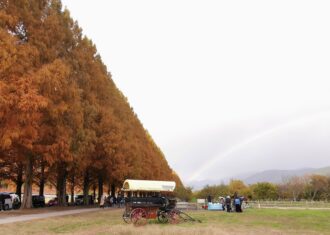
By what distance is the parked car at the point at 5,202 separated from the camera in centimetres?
3343

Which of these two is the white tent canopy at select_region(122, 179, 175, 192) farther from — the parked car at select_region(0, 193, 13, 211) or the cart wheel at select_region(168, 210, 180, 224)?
the parked car at select_region(0, 193, 13, 211)

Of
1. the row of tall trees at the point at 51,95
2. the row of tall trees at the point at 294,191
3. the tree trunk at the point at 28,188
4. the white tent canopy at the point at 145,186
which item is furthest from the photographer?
the row of tall trees at the point at 294,191

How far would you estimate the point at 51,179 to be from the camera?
181 feet

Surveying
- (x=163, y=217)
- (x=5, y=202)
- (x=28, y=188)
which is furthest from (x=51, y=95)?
(x=5, y=202)

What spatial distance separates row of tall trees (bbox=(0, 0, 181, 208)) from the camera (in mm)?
22094

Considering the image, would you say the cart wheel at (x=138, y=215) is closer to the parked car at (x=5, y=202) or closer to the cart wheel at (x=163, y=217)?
the cart wheel at (x=163, y=217)

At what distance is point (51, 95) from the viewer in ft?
77.8

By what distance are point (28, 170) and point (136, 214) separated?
42.1 feet

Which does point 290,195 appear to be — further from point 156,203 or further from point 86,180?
point 156,203

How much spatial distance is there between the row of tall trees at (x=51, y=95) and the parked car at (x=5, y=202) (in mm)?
3310

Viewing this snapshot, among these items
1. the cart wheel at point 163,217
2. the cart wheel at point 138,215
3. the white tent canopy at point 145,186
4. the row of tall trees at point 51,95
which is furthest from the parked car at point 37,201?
the cart wheel at point 163,217

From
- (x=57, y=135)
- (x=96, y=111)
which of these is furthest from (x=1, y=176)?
(x=57, y=135)

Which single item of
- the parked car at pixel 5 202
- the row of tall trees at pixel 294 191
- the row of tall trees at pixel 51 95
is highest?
the row of tall trees at pixel 51 95

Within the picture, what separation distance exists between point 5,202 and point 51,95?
1466cm
